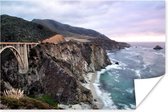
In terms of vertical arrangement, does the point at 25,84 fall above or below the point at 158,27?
below

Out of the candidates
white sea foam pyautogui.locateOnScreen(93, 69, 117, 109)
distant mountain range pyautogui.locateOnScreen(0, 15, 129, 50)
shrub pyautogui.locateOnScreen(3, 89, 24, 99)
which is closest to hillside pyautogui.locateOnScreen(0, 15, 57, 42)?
distant mountain range pyautogui.locateOnScreen(0, 15, 129, 50)

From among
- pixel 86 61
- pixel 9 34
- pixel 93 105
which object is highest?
pixel 9 34

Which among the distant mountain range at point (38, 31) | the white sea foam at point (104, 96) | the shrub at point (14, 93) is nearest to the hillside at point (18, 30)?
the distant mountain range at point (38, 31)

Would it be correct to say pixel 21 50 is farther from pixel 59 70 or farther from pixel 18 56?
pixel 59 70

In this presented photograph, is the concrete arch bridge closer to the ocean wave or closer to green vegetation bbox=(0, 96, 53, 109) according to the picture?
green vegetation bbox=(0, 96, 53, 109)

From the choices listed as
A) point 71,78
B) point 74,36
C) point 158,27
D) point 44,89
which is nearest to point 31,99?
point 44,89

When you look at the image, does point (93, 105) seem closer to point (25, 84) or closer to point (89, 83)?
point (89, 83)
